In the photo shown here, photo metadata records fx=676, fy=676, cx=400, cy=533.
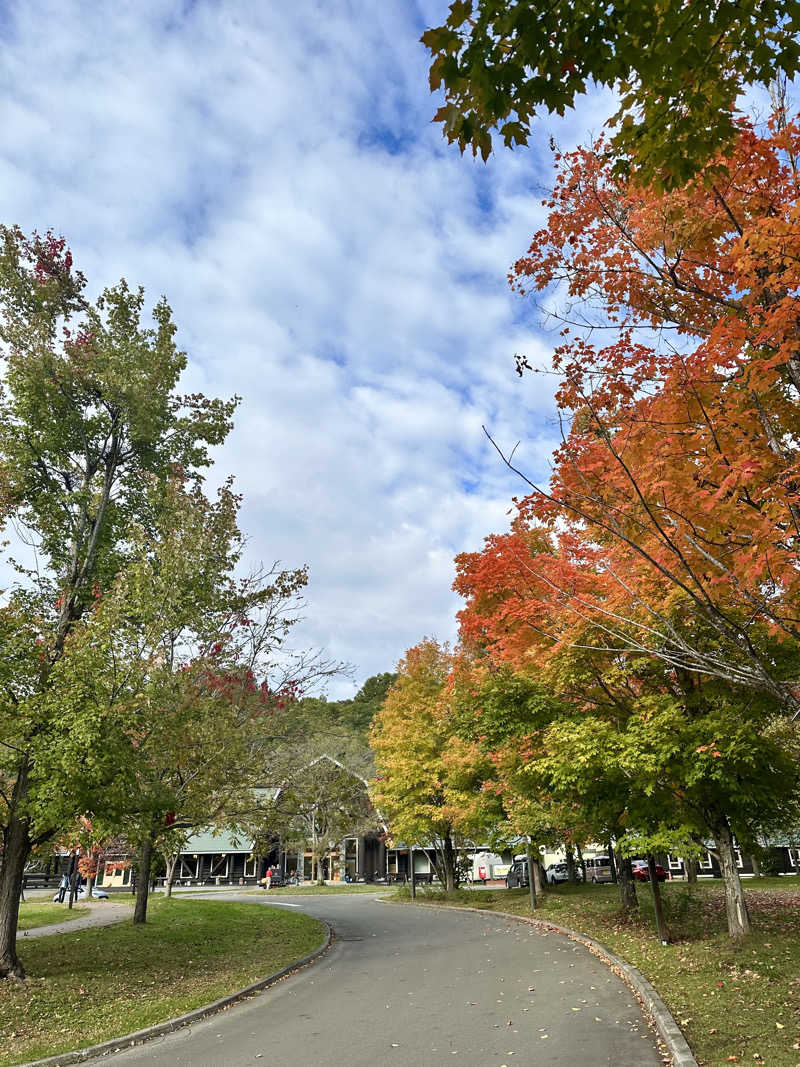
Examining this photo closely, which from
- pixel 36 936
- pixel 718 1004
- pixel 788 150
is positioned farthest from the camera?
pixel 36 936

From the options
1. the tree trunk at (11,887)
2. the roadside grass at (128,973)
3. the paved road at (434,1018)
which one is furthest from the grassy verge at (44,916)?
the paved road at (434,1018)

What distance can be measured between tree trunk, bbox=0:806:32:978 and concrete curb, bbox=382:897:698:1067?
9685 mm

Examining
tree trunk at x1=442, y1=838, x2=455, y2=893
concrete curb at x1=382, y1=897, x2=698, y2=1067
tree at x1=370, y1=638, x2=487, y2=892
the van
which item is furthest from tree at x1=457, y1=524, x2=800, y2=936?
the van

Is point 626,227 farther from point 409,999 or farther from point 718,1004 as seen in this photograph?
point 409,999

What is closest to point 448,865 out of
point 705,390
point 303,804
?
point 303,804

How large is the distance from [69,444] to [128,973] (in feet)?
35.5

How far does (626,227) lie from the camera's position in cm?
630

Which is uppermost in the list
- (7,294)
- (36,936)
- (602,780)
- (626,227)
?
(7,294)

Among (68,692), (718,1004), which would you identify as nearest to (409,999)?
(718,1004)

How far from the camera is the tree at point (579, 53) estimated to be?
134 inches

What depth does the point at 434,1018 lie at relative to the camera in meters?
→ 8.72

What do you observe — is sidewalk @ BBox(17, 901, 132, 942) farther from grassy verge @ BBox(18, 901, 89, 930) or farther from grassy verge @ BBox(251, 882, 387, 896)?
grassy verge @ BBox(251, 882, 387, 896)

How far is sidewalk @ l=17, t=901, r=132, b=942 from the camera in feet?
57.0

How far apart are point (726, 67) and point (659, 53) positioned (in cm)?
84
